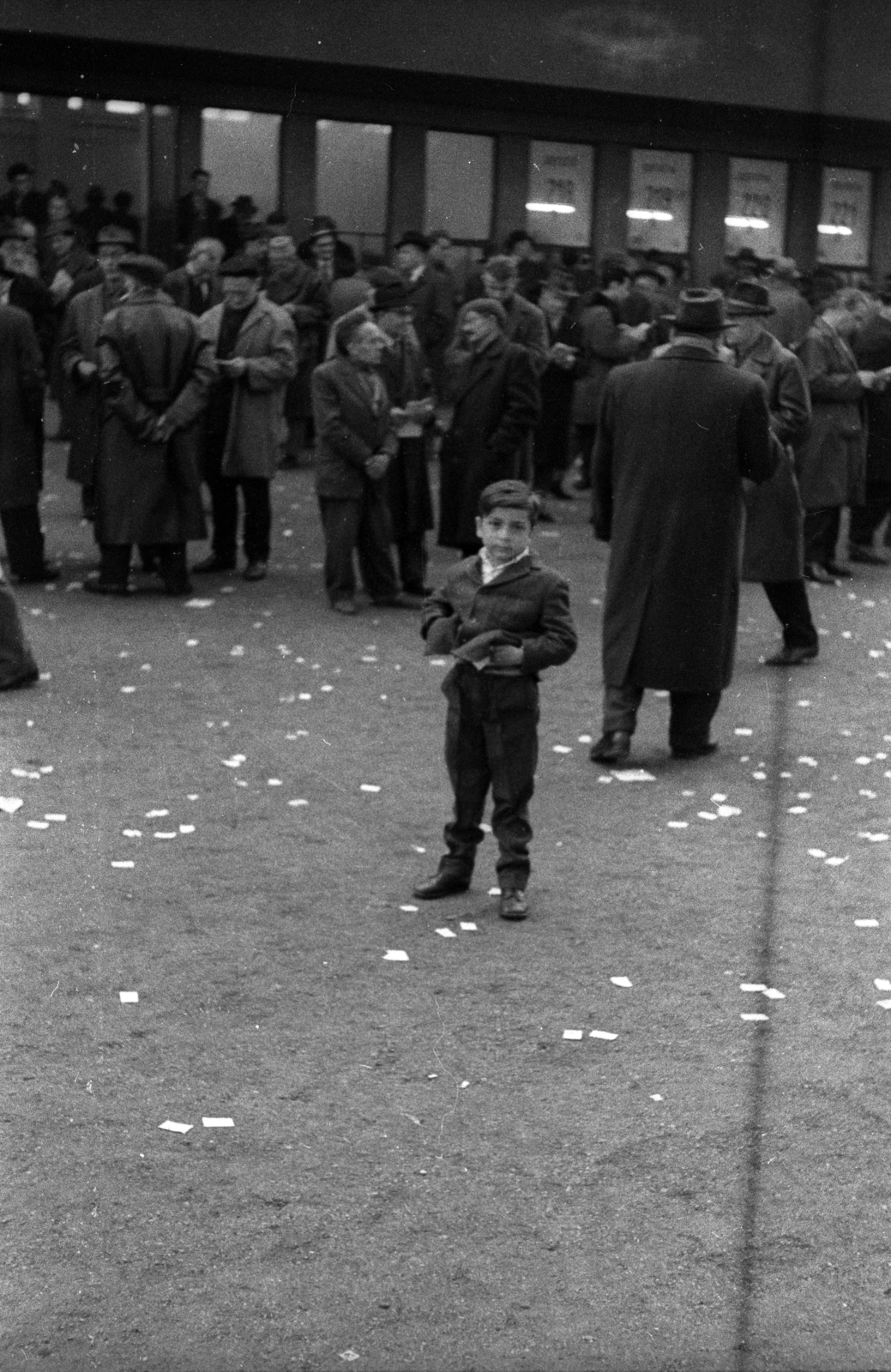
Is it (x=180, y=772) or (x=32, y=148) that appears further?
(x=32, y=148)

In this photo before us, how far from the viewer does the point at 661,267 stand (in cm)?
1656

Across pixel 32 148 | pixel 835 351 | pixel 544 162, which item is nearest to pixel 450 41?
pixel 544 162

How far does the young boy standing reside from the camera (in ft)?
21.9

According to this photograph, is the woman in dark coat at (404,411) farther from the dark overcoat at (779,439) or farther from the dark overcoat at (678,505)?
the dark overcoat at (678,505)

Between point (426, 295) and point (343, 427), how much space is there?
528 centimetres

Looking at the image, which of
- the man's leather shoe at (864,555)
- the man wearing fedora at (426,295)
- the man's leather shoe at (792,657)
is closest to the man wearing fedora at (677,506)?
the man's leather shoe at (792,657)

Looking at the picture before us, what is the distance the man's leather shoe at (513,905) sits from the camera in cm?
678

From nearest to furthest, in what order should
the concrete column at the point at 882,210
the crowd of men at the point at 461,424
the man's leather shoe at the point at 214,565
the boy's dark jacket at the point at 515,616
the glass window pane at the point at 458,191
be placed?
the boy's dark jacket at the point at 515,616 < the concrete column at the point at 882,210 < the crowd of men at the point at 461,424 < the man's leather shoe at the point at 214,565 < the glass window pane at the point at 458,191

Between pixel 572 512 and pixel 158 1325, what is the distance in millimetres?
12700

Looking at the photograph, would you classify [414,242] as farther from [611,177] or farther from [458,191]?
[611,177]

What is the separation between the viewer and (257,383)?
12.5 metres

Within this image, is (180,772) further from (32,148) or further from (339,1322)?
(32,148)

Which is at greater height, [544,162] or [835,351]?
[544,162]

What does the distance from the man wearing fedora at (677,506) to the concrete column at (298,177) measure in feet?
29.7
